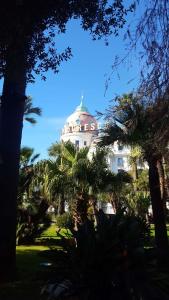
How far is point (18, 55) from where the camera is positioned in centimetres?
795

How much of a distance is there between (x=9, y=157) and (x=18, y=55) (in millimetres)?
2459

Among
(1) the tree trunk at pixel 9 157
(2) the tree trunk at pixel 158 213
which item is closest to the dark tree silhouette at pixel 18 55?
(1) the tree trunk at pixel 9 157

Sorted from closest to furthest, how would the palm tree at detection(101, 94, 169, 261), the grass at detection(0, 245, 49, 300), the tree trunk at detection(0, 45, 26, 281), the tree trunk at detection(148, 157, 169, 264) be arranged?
the grass at detection(0, 245, 49, 300)
the tree trunk at detection(0, 45, 26, 281)
the palm tree at detection(101, 94, 169, 261)
the tree trunk at detection(148, 157, 169, 264)

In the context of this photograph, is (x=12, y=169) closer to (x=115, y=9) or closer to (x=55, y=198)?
(x=115, y=9)

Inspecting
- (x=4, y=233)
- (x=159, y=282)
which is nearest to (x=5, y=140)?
(x=4, y=233)

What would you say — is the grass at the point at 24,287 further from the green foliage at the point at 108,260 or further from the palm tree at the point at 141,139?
the palm tree at the point at 141,139

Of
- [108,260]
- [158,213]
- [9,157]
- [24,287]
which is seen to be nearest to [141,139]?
[158,213]

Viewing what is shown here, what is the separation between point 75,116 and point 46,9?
7242 centimetres

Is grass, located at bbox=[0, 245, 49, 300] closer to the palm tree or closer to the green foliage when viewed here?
the green foliage

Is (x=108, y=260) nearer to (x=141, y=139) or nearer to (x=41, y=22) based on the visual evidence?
(x=41, y=22)

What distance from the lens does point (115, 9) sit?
8.65m

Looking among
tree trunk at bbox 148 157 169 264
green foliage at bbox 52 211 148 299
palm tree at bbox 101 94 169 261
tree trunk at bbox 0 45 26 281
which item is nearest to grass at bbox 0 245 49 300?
tree trunk at bbox 0 45 26 281

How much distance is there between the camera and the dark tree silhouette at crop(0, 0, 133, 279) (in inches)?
283

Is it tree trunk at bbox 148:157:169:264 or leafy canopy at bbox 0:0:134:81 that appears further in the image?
tree trunk at bbox 148:157:169:264
